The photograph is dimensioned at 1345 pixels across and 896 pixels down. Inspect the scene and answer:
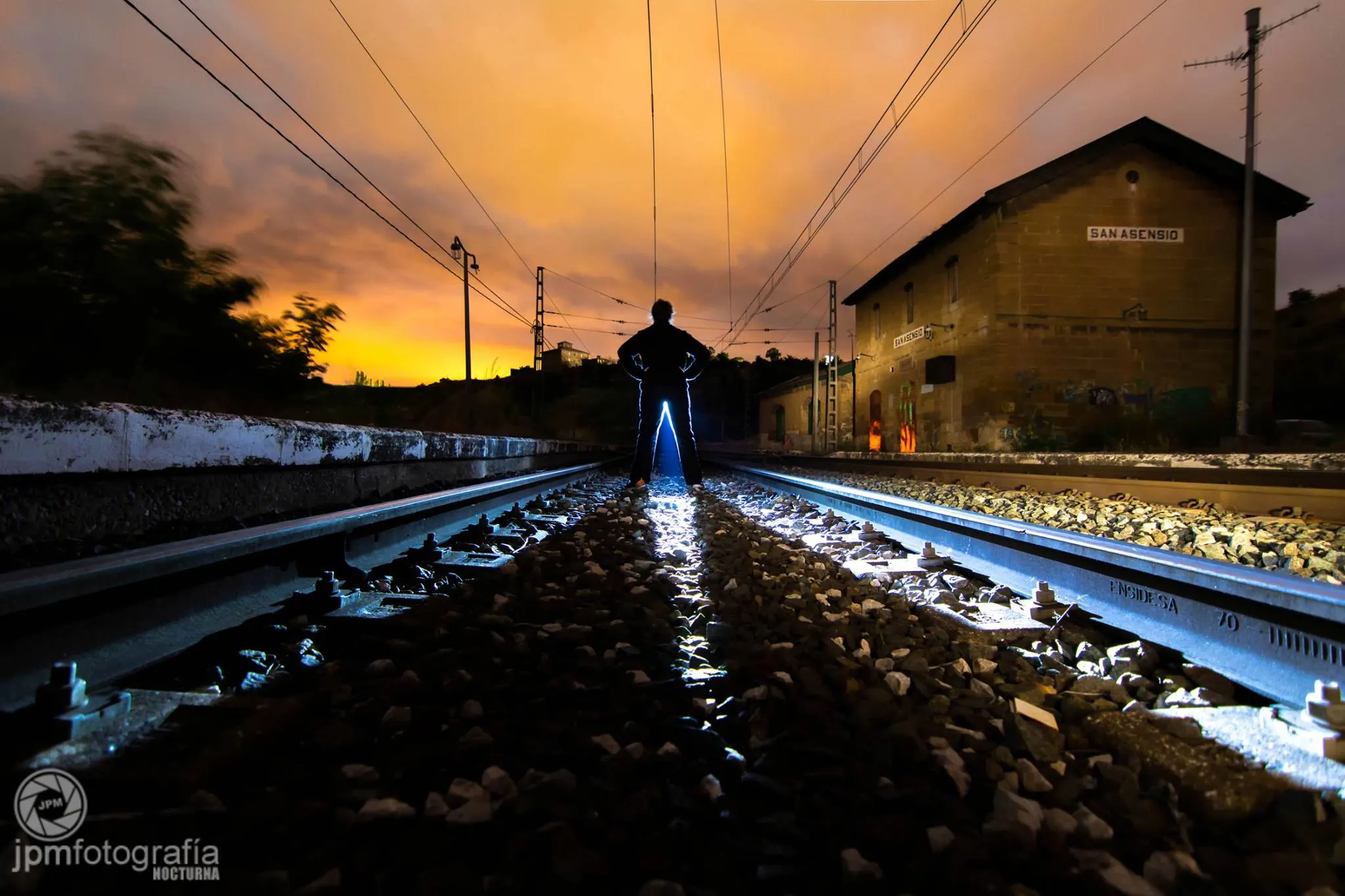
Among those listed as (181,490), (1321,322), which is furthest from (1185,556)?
(1321,322)

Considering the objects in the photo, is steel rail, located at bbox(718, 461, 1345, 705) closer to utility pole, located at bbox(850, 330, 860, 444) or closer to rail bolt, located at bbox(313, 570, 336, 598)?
rail bolt, located at bbox(313, 570, 336, 598)

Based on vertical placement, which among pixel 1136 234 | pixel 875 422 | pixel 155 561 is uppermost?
pixel 1136 234

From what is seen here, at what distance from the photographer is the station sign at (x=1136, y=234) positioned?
21562 mm

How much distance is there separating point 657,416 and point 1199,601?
6649 millimetres

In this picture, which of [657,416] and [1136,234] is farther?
[1136,234]

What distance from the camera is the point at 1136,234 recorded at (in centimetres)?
2175

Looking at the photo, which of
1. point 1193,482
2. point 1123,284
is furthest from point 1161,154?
point 1193,482

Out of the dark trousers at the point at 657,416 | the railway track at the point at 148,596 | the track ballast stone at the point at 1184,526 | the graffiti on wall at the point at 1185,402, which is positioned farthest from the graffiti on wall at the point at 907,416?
the railway track at the point at 148,596

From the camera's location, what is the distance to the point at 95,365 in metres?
4.38

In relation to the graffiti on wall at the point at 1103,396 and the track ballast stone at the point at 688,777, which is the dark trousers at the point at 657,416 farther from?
the graffiti on wall at the point at 1103,396

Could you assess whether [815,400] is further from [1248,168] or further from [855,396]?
[1248,168]

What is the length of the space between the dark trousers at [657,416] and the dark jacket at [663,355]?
0.41 feet

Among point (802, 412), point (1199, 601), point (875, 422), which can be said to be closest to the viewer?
point (1199, 601)

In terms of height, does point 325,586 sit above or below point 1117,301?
below
